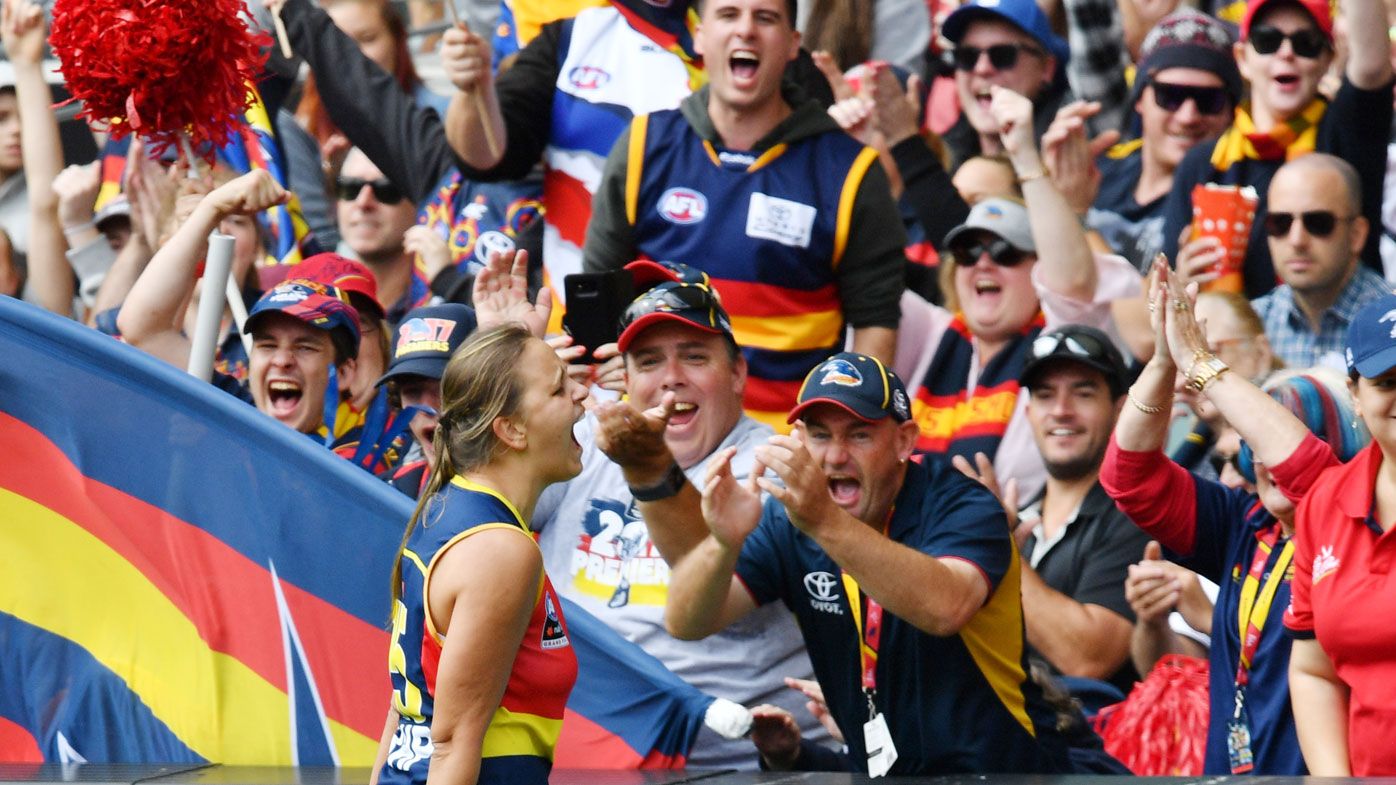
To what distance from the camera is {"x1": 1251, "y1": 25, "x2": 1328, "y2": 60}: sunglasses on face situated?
6504mm

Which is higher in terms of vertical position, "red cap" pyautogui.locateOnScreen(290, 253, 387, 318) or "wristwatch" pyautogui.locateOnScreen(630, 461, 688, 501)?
"red cap" pyautogui.locateOnScreen(290, 253, 387, 318)

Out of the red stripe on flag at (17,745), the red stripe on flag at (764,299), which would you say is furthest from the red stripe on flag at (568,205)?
the red stripe on flag at (17,745)

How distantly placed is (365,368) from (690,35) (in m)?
1.65

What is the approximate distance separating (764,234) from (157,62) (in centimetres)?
185

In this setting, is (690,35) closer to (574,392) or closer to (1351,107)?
(1351,107)

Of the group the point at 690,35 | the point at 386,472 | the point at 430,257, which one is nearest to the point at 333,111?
the point at 430,257

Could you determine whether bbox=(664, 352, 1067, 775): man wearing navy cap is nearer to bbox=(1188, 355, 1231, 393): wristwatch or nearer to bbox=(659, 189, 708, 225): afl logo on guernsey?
bbox=(1188, 355, 1231, 393): wristwatch

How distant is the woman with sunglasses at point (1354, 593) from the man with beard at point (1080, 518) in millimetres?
1325

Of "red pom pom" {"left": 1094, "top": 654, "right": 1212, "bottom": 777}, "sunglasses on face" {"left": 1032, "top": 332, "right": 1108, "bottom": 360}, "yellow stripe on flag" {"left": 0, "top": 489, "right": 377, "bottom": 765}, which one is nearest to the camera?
"yellow stripe on flag" {"left": 0, "top": 489, "right": 377, "bottom": 765}

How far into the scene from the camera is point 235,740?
461cm

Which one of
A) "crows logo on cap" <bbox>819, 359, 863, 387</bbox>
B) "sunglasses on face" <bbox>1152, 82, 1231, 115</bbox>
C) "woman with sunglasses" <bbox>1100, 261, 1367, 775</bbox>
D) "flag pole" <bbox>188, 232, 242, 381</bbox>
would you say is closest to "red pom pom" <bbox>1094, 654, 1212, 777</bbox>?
"woman with sunglasses" <bbox>1100, 261, 1367, 775</bbox>

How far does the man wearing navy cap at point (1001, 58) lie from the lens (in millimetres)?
7316

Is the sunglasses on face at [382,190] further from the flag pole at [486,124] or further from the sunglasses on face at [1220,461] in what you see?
the sunglasses on face at [1220,461]

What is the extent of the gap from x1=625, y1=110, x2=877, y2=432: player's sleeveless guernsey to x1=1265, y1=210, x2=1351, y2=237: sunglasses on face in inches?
47.8
